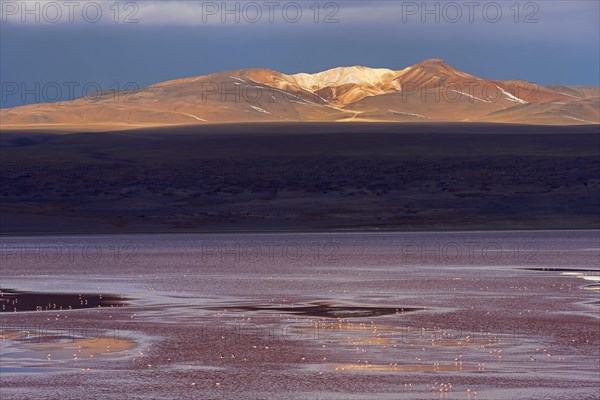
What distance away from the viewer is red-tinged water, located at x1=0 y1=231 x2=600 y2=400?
18031 mm

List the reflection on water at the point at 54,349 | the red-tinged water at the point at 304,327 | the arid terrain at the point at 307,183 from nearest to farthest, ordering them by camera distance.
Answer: the red-tinged water at the point at 304,327, the reflection on water at the point at 54,349, the arid terrain at the point at 307,183

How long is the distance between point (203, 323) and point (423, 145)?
91.9 meters

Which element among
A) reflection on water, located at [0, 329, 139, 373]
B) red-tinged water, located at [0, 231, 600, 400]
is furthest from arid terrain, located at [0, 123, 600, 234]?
reflection on water, located at [0, 329, 139, 373]

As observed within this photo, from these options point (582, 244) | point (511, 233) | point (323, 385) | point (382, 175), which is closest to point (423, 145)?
point (382, 175)

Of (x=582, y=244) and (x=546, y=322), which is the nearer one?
(x=546, y=322)

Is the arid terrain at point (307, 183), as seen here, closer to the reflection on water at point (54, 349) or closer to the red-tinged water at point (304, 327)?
the red-tinged water at point (304, 327)

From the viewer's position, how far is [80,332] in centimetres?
2400

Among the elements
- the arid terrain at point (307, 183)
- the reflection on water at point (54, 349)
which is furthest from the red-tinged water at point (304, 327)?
the arid terrain at point (307, 183)

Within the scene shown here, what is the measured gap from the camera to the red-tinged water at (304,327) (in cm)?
1803

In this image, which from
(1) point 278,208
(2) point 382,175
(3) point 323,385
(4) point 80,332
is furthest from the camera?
(2) point 382,175

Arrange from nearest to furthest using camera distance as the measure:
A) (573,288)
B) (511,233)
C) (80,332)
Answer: (80,332) < (573,288) < (511,233)

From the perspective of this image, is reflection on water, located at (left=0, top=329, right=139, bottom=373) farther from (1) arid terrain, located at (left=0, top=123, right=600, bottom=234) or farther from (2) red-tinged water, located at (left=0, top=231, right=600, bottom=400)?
(1) arid terrain, located at (left=0, top=123, right=600, bottom=234)

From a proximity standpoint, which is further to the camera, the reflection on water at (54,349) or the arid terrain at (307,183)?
the arid terrain at (307,183)

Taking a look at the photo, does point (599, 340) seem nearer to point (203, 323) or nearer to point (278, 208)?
point (203, 323)
